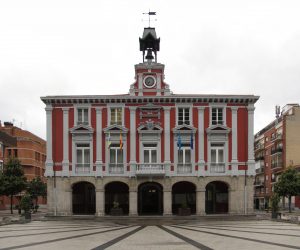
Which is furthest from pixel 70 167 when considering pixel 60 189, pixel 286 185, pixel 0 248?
pixel 286 185

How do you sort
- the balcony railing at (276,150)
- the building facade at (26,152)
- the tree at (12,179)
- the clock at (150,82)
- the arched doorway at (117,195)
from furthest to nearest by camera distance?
the building facade at (26,152)
the balcony railing at (276,150)
the tree at (12,179)
the arched doorway at (117,195)
the clock at (150,82)

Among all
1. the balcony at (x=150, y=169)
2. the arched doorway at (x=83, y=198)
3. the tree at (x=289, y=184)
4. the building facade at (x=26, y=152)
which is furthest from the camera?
the building facade at (x=26, y=152)

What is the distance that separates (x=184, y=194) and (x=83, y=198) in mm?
11832

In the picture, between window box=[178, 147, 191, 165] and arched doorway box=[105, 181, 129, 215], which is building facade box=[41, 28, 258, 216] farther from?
arched doorway box=[105, 181, 129, 215]

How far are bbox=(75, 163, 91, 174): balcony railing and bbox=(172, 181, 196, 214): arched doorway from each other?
1027 cm

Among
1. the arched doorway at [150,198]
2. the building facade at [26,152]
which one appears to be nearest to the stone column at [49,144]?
the arched doorway at [150,198]

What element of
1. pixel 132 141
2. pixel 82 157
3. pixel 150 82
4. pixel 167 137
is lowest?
pixel 82 157

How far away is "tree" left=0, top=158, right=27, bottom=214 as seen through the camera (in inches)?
2795

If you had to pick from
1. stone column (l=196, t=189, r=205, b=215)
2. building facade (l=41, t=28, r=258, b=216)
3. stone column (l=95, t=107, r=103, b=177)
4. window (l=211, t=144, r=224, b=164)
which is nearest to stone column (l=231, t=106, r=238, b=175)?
building facade (l=41, t=28, r=258, b=216)

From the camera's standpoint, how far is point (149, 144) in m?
58.1

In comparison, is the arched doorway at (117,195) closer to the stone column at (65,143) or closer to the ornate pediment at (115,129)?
the stone column at (65,143)

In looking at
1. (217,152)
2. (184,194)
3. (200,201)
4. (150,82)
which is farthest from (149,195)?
(150,82)

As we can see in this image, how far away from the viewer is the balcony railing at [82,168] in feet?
190

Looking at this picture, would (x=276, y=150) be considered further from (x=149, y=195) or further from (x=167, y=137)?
(x=167, y=137)
